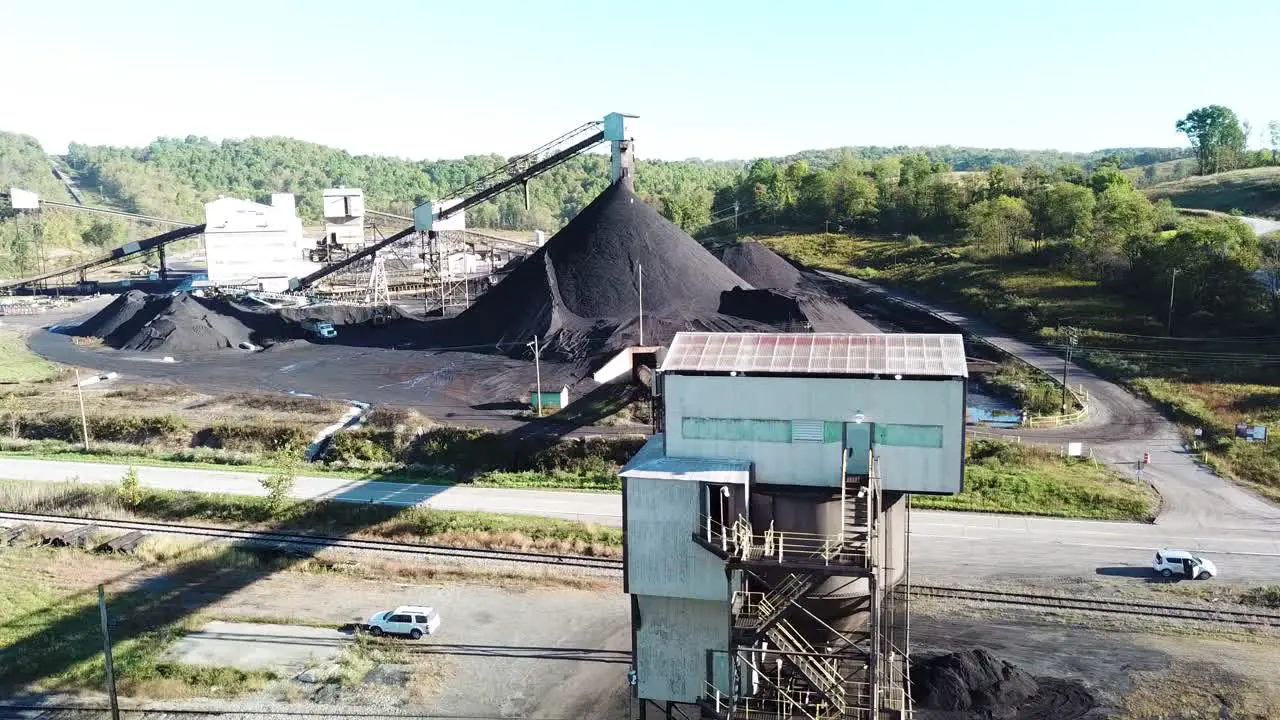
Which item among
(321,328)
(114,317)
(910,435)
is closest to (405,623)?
(910,435)

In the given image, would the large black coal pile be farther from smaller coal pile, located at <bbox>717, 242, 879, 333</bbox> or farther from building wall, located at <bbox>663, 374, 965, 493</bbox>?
building wall, located at <bbox>663, 374, 965, 493</bbox>

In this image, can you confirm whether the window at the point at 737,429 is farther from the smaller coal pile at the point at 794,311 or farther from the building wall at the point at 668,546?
the smaller coal pile at the point at 794,311

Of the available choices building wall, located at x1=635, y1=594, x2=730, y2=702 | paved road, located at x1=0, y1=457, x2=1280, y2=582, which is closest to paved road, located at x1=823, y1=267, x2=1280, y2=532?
paved road, located at x1=0, y1=457, x2=1280, y2=582

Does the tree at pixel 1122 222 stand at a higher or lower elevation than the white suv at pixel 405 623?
higher

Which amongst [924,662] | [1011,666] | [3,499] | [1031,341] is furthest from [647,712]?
[1031,341]

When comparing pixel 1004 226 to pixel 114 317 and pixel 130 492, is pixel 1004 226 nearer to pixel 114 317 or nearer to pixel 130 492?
pixel 130 492

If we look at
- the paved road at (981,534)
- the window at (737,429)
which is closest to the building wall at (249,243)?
the paved road at (981,534)
